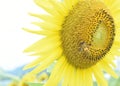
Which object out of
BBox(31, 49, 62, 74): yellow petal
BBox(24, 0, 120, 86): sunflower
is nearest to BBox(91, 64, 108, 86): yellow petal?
BBox(24, 0, 120, 86): sunflower

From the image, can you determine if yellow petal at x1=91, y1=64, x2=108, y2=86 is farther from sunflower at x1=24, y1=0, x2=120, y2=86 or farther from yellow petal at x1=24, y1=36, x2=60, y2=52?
yellow petal at x1=24, y1=36, x2=60, y2=52

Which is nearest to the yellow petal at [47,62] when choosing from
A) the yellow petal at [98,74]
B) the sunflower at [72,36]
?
the sunflower at [72,36]

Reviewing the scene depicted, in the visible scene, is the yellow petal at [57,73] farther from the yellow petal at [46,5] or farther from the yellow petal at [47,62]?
the yellow petal at [46,5]

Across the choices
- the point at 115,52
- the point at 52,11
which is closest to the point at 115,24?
the point at 115,52

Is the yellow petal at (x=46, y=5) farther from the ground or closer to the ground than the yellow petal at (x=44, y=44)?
farther from the ground

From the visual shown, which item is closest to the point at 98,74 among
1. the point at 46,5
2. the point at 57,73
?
the point at 57,73

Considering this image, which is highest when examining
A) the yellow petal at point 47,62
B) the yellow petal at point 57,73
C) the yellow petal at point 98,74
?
the yellow petal at point 47,62

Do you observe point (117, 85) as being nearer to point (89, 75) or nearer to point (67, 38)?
point (89, 75)
